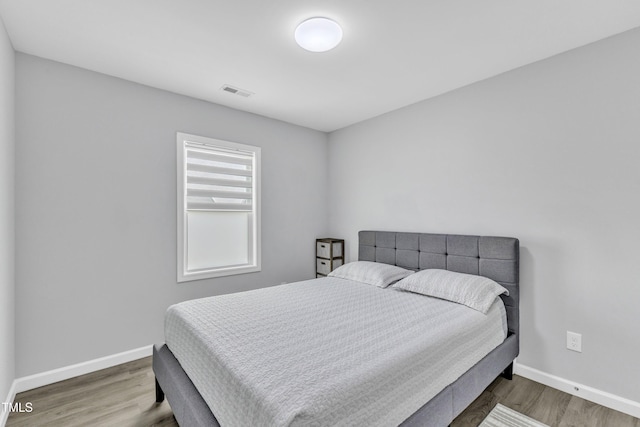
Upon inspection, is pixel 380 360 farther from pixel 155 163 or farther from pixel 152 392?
pixel 155 163

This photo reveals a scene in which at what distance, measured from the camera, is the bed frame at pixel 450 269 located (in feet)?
4.70

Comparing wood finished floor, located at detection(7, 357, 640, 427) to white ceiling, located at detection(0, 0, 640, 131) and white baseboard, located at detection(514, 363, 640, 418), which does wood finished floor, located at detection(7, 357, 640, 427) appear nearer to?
white baseboard, located at detection(514, 363, 640, 418)

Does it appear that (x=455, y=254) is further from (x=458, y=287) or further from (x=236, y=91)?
(x=236, y=91)

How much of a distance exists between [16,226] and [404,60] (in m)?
3.13

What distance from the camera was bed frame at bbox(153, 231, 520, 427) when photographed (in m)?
1.43

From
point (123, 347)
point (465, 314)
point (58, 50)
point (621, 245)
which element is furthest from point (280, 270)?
point (621, 245)

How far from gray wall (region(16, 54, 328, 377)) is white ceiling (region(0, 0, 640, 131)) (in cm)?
25

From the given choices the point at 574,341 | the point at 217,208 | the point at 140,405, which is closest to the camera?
the point at 140,405

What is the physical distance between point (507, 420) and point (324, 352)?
136cm

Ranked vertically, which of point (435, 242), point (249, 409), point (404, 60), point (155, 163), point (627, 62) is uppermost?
point (404, 60)

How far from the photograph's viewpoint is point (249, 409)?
1.10 metres

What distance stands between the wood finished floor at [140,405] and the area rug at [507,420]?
41 millimetres

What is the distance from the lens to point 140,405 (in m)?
1.95

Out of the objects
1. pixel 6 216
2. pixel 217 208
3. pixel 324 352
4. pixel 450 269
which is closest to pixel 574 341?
pixel 450 269
